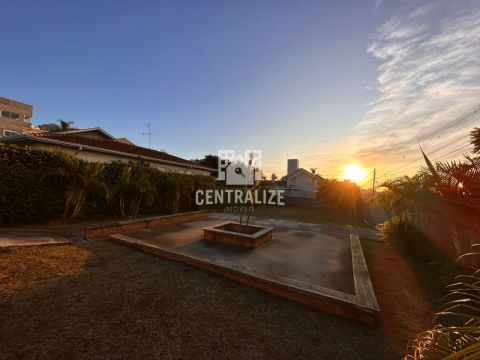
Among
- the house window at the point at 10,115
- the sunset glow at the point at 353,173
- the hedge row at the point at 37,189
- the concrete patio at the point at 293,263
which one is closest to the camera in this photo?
the concrete patio at the point at 293,263

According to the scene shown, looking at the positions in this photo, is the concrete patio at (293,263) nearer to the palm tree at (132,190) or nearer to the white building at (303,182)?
the palm tree at (132,190)

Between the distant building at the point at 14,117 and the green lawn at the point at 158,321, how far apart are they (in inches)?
1950

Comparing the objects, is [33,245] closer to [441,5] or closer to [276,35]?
[276,35]

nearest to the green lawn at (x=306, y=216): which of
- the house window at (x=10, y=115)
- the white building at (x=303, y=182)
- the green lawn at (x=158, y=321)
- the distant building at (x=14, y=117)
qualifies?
the white building at (x=303, y=182)

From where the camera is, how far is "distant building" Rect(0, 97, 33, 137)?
36.9 meters

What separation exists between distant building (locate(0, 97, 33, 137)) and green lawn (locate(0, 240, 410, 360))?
4954cm

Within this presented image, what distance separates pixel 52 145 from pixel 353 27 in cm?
1496

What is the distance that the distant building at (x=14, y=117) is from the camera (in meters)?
36.9

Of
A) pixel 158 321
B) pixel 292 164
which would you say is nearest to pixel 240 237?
pixel 158 321

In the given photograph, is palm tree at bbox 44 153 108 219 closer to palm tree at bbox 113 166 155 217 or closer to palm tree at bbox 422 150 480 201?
palm tree at bbox 113 166 155 217

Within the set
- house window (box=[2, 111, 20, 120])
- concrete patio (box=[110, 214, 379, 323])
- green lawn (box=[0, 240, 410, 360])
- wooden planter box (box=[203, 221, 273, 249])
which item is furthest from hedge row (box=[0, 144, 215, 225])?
house window (box=[2, 111, 20, 120])

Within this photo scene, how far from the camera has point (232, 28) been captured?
28.8 feet

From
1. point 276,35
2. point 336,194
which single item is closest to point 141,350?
point 276,35

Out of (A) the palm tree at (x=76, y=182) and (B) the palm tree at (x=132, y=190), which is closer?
(A) the palm tree at (x=76, y=182)
